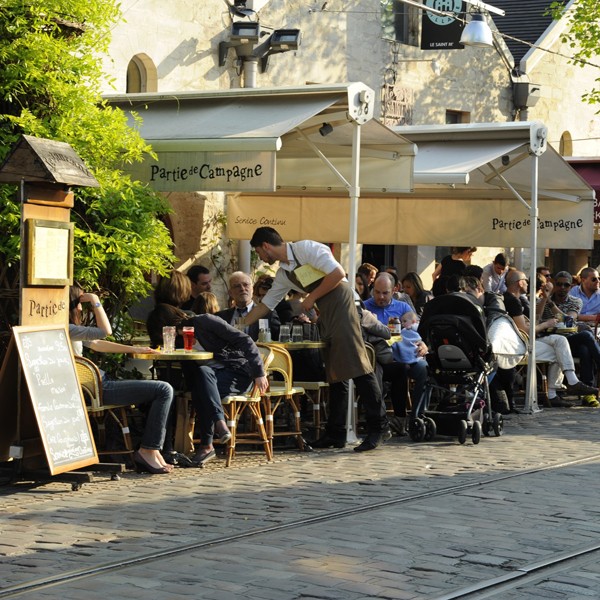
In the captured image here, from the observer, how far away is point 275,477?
11258 mm

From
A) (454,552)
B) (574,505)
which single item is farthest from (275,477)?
(454,552)

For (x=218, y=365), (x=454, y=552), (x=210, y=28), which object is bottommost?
(x=454, y=552)

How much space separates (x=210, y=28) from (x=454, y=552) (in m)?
13.3

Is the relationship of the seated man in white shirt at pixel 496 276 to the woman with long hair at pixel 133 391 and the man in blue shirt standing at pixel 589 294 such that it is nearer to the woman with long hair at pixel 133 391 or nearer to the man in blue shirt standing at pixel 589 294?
the man in blue shirt standing at pixel 589 294

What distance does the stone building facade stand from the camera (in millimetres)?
19594

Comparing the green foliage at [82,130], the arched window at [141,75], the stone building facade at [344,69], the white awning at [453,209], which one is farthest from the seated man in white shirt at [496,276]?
the green foliage at [82,130]

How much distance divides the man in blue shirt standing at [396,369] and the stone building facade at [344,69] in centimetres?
365

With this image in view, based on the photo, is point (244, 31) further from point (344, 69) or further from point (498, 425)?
point (498, 425)

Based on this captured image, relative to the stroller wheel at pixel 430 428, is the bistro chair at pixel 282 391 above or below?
above

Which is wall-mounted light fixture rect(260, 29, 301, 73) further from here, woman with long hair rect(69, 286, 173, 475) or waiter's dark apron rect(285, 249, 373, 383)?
woman with long hair rect(69, 286, 173, 475)

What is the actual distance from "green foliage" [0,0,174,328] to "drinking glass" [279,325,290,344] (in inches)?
51.9

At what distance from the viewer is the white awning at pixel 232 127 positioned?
13.1 meters

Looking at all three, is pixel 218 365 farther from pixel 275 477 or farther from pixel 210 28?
pixel 210 28

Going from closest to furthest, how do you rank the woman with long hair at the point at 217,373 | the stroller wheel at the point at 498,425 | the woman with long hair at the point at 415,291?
the woman with long hair at the point at 217,373 → the stroller wheel at the point at 498,425 → the woman with long hair at the point at 415,291
